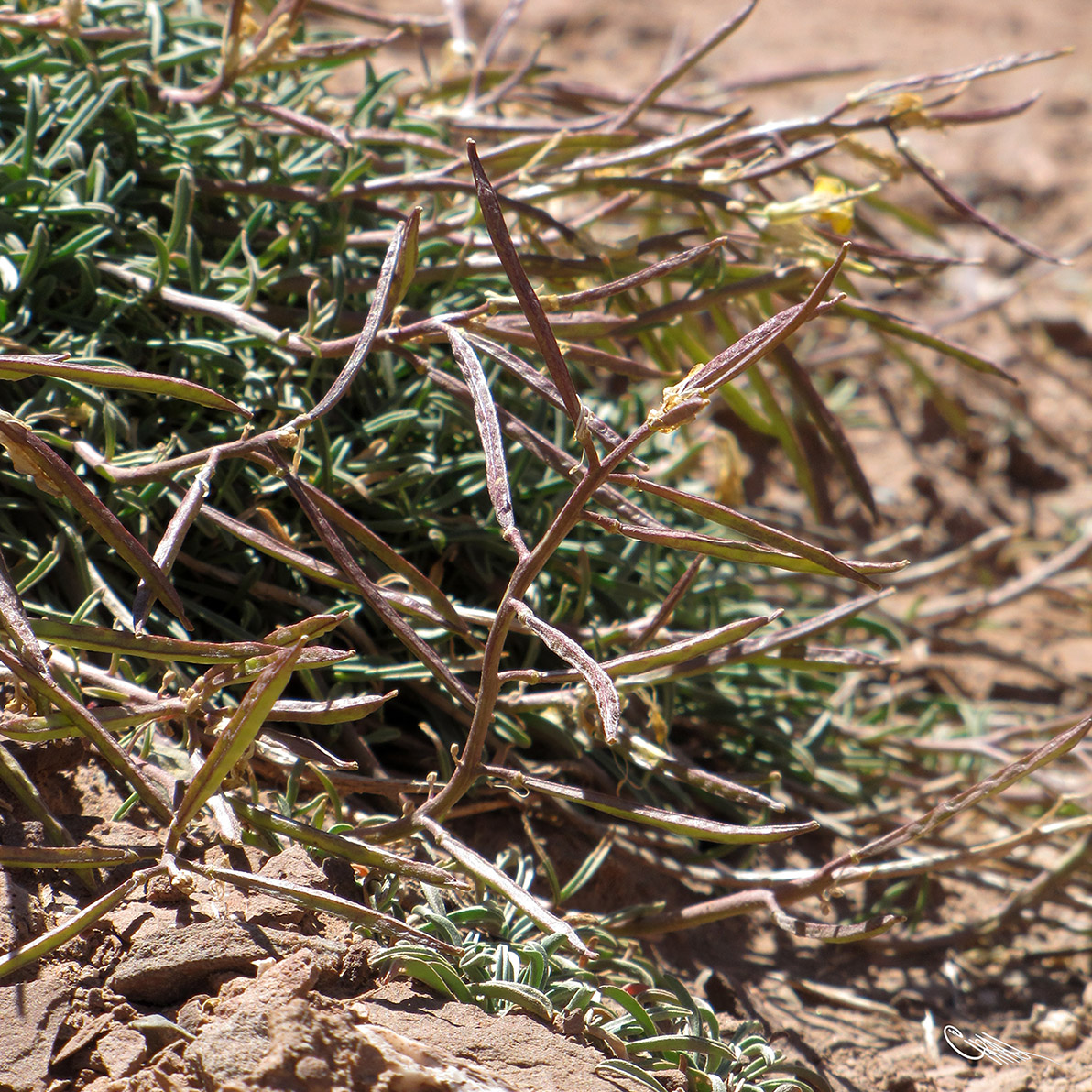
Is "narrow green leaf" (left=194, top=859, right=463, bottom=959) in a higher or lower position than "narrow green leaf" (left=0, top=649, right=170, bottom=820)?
lower

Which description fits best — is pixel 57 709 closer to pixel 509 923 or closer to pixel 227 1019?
pixel 227 1019

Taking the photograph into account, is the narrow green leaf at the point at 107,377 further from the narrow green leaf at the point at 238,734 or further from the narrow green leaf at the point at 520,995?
the narrow green leaf at the point at 520,995

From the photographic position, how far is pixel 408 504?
1432mm

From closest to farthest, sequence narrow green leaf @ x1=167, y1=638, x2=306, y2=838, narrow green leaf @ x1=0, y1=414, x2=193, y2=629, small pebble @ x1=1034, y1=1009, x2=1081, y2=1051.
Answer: narrow green leaf @ x1=167, y1=638, x2=306, y2=838
narrow green leaf @ x1=0, y1=414, x2=193, y2=629
small pebble @ x1=1034, y1=1009, x2=1081, y2=1051

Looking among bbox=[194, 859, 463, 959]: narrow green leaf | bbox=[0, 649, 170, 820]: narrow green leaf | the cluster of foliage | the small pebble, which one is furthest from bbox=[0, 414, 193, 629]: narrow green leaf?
the small pebble

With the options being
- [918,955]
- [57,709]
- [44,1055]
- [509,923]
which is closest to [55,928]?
[44,1055]

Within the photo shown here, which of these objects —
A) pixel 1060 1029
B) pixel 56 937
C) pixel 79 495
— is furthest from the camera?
pixel 1060 1029

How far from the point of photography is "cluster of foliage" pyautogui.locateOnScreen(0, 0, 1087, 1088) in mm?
1021

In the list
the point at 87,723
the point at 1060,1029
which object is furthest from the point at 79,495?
the point at 1060,1029

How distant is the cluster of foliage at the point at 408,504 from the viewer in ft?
3.35

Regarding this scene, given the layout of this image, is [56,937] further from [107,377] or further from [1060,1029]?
[1060,1029]

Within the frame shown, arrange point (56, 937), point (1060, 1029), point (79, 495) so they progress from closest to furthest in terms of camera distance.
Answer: point (56, 937) < point (79, 495) < point (1060, 1029)

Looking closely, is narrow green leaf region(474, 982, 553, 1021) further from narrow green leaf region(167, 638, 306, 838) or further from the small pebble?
the small pebble

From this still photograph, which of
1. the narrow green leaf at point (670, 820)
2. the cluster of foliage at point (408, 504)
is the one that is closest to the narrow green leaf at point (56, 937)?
the cluster of foliage at point (408, 504)
